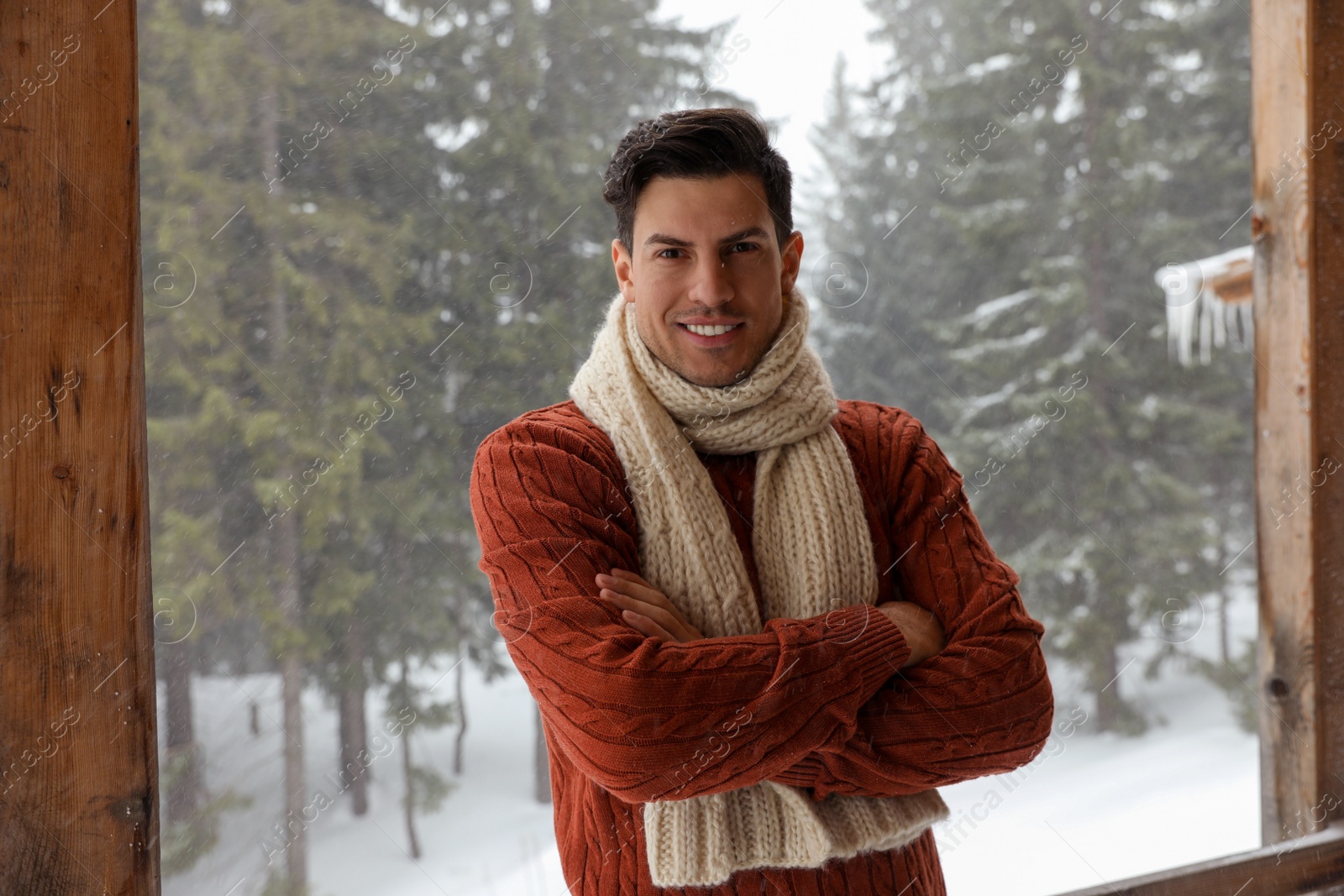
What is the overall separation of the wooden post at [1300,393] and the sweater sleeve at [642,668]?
4.16 ft

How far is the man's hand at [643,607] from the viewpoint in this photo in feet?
3.73

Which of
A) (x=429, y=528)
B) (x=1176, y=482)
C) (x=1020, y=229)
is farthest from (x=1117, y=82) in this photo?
(x=429, y=528)

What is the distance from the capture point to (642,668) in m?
1.07

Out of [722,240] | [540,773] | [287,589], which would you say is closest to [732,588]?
[722,240]

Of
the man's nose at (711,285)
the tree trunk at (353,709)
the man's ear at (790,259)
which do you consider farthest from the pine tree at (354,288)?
the man's nose at (711,285)

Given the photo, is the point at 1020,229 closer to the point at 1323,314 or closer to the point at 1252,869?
the point at 1323,314

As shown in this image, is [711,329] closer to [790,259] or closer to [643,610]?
[790,259]

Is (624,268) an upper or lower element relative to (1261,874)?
upper

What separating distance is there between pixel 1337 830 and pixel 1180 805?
11.5 ft

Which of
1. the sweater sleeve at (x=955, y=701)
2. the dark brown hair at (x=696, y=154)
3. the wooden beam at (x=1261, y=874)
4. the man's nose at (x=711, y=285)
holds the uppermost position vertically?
the dark brown hair at (x=696, y=154)

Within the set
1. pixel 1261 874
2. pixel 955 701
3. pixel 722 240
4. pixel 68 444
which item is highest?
pixel 722 240

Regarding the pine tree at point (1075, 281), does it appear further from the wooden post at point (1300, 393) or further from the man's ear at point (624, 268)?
the man's ear at point (624, 268)

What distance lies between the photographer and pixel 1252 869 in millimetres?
1862

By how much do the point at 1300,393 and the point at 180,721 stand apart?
341cm
